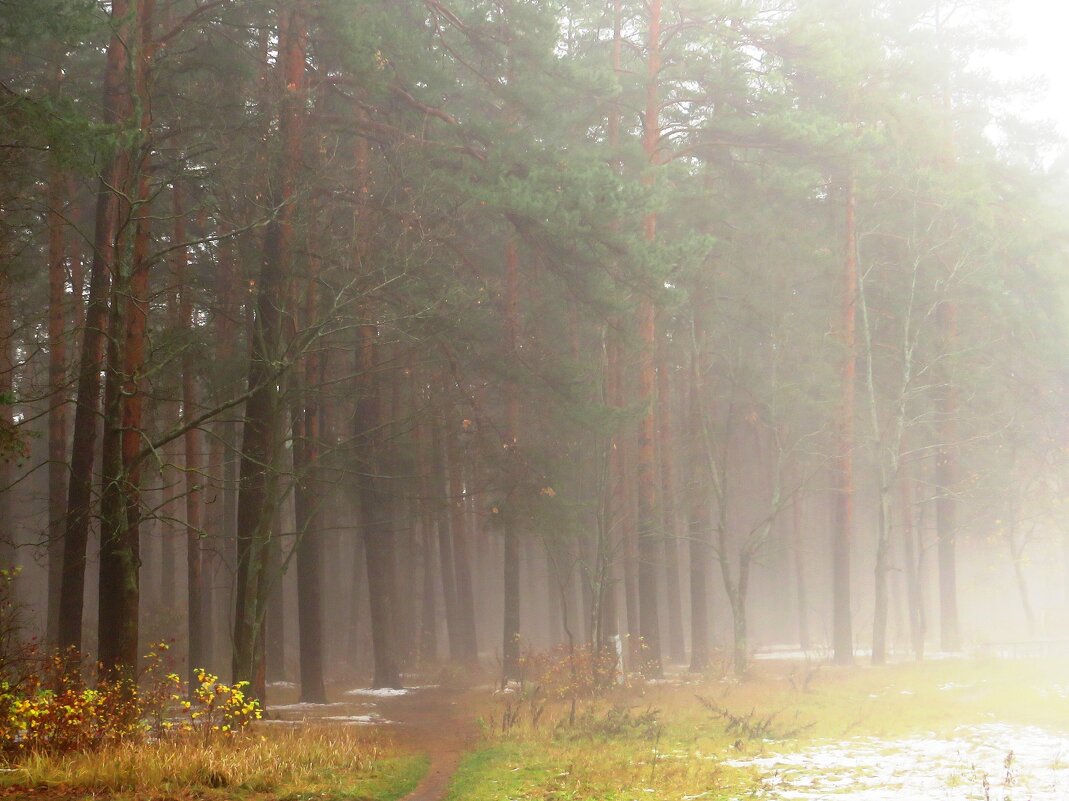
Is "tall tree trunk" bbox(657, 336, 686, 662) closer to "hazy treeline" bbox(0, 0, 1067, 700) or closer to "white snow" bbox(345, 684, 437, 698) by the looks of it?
"hazy treeline" bbox(0, 0, 1067, 700)

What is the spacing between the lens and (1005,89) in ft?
100

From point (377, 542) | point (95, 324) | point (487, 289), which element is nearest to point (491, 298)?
point (487, 289)

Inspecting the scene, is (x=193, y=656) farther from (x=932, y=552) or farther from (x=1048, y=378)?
(x=932, y=552)

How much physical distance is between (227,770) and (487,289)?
11305mm

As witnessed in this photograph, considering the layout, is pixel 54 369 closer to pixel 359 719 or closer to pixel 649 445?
pixel 359 719

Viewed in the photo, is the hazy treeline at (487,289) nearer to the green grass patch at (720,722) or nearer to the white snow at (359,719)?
the white snow at (359,719)

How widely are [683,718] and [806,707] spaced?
3091 millimetres

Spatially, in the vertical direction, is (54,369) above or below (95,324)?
below

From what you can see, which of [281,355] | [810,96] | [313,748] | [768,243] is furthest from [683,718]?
[810,96]

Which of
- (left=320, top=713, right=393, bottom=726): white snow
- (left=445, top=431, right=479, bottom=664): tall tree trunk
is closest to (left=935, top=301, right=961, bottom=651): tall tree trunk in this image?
(left=445, top=431, right=479, bottom=664): tall tree trunk

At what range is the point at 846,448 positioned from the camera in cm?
2439

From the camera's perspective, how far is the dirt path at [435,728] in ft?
38.4

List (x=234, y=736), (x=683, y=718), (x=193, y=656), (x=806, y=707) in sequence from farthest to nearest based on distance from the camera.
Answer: (x=193, y=656)
(x=806, y=707)
(x=683, y=718)
(x=234, y=736)

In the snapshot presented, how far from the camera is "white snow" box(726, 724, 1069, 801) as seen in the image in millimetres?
10133
